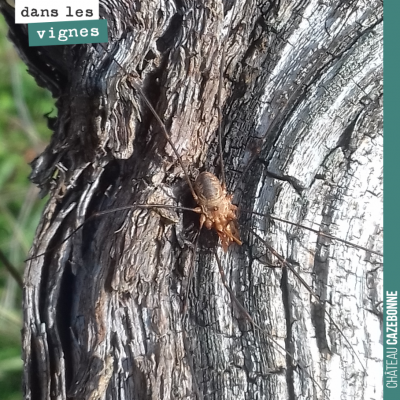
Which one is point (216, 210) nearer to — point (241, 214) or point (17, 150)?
point (241, 214)

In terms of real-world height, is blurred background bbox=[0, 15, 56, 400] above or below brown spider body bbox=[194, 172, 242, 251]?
above

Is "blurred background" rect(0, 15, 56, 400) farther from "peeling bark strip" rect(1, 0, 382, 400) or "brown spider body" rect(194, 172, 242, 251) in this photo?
"brown spider body" rect(194, 172, 242, 251)

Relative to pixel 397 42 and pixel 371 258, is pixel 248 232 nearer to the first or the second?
pixel 371 258

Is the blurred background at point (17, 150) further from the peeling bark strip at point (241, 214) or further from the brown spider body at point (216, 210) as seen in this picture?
the brown spider body at point (216, 210)

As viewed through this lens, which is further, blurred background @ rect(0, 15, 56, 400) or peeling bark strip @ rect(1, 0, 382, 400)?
blurred background @ rect(0, 15, 56, 400)

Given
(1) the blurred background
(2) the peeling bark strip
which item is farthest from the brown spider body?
(1) the blurred background

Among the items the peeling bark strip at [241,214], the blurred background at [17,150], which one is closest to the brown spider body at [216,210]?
the peeling bark strip at [241,214]
